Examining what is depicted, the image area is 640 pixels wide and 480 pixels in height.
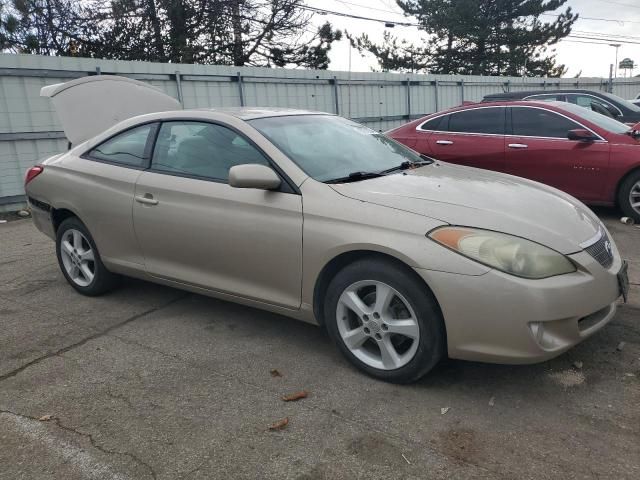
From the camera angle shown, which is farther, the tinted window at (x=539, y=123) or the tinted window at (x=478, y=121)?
the tinted window at (x=478, y=121)

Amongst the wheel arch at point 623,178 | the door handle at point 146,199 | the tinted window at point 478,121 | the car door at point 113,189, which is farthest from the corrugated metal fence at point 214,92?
the wheel arch at point 623,178

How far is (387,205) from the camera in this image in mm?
3094

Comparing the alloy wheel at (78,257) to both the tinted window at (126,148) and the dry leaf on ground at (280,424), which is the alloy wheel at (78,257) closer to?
the tinted window at (126,148)

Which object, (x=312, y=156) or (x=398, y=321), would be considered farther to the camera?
(x=312, y=156)

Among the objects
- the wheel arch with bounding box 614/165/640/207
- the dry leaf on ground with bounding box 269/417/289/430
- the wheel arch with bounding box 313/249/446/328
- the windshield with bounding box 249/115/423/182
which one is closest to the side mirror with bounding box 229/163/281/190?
the windshield with bounding box 249/115/423/182

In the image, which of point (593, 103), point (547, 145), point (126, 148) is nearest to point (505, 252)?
point (126, 148)

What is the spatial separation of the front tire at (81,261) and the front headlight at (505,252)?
289 centimetres

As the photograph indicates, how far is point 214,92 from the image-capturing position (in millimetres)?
10906

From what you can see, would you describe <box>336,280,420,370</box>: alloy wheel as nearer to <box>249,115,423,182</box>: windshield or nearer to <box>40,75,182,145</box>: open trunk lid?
<box>249,115,423,182</box>: windshield

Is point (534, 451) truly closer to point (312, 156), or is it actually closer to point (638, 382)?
point (638, 382)

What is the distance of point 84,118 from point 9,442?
3.94m

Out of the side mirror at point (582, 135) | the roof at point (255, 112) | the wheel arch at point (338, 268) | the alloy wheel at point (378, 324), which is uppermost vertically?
the roof at point (255, 112)

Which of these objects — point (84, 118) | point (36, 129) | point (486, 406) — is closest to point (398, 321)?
point (486, 406)

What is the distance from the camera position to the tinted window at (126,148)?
4.23 meters
